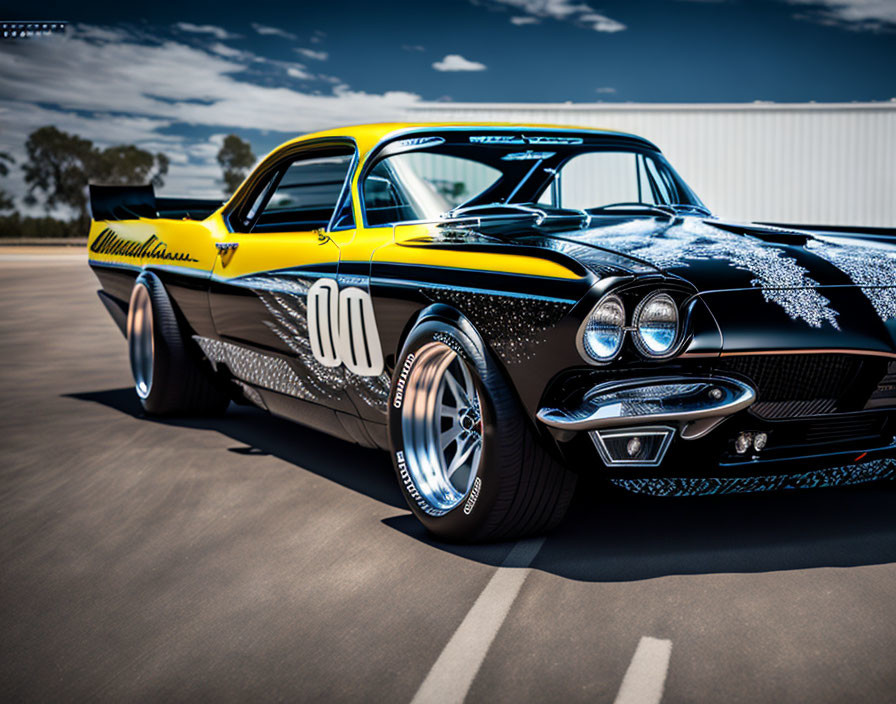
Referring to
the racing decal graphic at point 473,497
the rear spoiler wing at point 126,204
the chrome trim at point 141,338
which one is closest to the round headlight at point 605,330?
the racing decal graphic at point 473,497

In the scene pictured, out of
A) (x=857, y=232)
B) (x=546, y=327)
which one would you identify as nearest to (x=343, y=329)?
(x=546, y=327)

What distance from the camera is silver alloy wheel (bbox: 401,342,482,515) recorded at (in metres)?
3.38

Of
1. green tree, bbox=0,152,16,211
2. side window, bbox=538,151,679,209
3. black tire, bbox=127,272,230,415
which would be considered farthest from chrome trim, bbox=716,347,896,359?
green tree, bbox=0,152,16,211

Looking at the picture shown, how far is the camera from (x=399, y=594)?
2846mm

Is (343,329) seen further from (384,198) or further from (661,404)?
(661,404)

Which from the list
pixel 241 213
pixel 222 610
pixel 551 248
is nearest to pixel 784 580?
pixel 551 248

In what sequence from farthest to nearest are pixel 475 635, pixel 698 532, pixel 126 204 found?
pixel 126 204 < pixel 698 532 < pixel 475 635

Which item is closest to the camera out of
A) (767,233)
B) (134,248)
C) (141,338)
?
(767,233)

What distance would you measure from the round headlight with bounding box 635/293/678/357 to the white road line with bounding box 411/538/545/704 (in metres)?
0.75

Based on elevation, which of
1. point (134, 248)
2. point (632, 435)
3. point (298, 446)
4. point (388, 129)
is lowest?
point (298, 446)

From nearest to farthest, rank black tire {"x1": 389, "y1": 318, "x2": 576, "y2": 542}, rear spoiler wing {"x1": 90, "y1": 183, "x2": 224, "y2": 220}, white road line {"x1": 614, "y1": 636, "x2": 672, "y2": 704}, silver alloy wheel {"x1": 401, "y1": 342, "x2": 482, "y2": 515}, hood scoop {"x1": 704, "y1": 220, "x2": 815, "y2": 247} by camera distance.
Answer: white road line {"x1": 614, "y1": 636, "x2": 672, "y2": 704}
black tire {"x1": 389, "y1": 318, "x2": 576, "y2": 542}
silver alloy wheel {"x1": 401, "y1": 342, "x2": 482, "y2": 515}
hood scoop {"x1": 704, "y1": 220, "x2": 815, "y2": 247}
rear spoiler wing {"x1": 90, "y1": 183, "x2": 224, "y2": 220}

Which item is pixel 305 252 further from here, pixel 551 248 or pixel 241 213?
pixel 551 248

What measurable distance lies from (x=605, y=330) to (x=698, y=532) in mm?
899

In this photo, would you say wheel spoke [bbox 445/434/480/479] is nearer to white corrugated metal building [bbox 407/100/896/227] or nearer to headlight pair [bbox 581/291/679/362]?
headlight pair [bbox 581/291/679/362]
